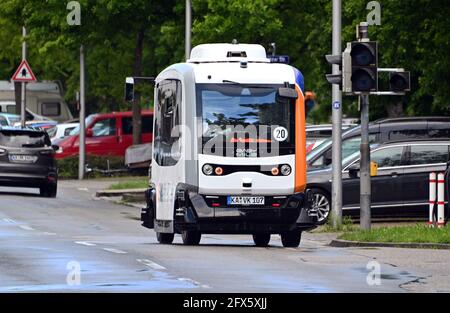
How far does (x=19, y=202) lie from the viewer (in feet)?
133

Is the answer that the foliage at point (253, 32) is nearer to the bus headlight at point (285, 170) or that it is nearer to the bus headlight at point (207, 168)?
the bus headlight at point (285, 170)

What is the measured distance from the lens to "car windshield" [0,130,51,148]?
4334 centimetres

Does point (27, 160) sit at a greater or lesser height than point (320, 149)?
lesser

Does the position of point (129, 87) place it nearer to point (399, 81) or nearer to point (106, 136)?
point (399, 81)

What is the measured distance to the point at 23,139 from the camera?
43625 millimetres

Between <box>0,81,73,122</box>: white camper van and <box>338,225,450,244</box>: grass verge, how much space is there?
167ft

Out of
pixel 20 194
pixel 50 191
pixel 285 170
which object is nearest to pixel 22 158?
pixel 50 191

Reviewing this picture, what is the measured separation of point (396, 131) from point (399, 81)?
24.4 ft

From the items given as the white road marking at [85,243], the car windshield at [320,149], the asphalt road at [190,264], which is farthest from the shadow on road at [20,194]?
the white road marking at [85,243]

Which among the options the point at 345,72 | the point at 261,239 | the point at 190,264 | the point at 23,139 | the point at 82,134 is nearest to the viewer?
the point at 190,264

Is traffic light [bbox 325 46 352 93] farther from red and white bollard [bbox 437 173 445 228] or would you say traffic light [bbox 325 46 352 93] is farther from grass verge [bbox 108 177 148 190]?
grass verge [bbox 108 177 148 190]

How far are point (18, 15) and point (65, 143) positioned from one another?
7645 millimetres

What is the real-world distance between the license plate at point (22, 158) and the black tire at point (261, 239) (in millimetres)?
16613

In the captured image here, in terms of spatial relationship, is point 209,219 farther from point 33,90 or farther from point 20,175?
point 33,90
